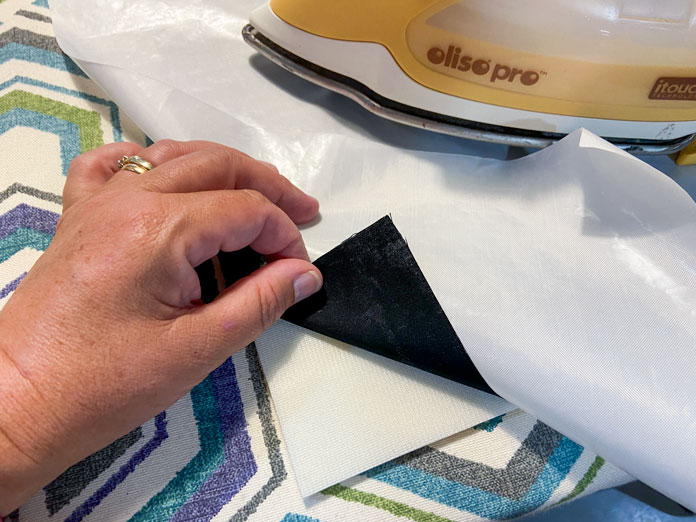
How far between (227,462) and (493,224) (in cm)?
50

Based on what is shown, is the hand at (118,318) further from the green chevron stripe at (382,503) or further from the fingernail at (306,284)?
the green chevron stripe at (382,503)

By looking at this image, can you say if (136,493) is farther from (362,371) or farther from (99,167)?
(99,167)

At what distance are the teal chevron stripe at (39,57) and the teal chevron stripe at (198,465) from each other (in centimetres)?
68

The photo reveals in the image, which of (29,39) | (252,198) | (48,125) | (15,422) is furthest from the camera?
(29,39)

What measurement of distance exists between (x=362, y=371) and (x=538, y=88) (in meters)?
0.50

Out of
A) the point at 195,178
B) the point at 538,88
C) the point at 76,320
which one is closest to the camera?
the point at 76,320

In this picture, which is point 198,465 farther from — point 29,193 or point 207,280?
point 29,193

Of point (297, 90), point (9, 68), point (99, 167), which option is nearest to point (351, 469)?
point (99, 167)

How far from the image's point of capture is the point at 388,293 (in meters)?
A: 0.70

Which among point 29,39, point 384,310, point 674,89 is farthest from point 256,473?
point 29,39

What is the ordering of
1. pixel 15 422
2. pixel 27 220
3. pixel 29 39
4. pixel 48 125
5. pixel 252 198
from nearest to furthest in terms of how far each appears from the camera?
1. pixel 15 422
2. pixel 252 198
3. pixel 27 220
4. pixel 48 125
5. pixel 29 39

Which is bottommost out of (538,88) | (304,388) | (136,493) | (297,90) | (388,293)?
(136,493)

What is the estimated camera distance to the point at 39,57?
3.28 feet

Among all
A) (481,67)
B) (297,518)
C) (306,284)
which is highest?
(481,67)
